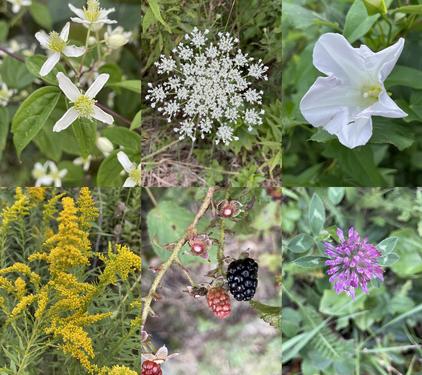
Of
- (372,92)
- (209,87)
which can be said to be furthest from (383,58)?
(209,87)

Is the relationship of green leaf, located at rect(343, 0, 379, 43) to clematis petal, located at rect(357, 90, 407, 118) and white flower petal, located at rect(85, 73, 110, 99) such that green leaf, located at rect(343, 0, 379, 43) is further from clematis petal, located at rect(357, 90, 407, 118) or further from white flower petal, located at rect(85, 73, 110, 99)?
white flower petal, located at rect(85, 73, 110, 99)

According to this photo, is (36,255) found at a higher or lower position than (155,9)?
lower

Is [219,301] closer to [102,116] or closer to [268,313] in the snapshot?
[268,313]

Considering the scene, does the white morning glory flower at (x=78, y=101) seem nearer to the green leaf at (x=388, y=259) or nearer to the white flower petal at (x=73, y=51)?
the white flower petal at (x=73, y=51)

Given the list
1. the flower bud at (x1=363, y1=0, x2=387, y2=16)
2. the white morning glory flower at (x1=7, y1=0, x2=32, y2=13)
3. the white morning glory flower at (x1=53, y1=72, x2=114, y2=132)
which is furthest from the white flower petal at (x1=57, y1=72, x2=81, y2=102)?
the flower bud at (x1=363, y1=0, x2=387, y2=16)

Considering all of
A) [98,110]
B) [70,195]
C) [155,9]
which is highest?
[155,9]

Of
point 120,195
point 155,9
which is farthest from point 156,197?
point 155,9

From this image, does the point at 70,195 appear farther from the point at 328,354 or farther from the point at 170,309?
the point at 328,354
